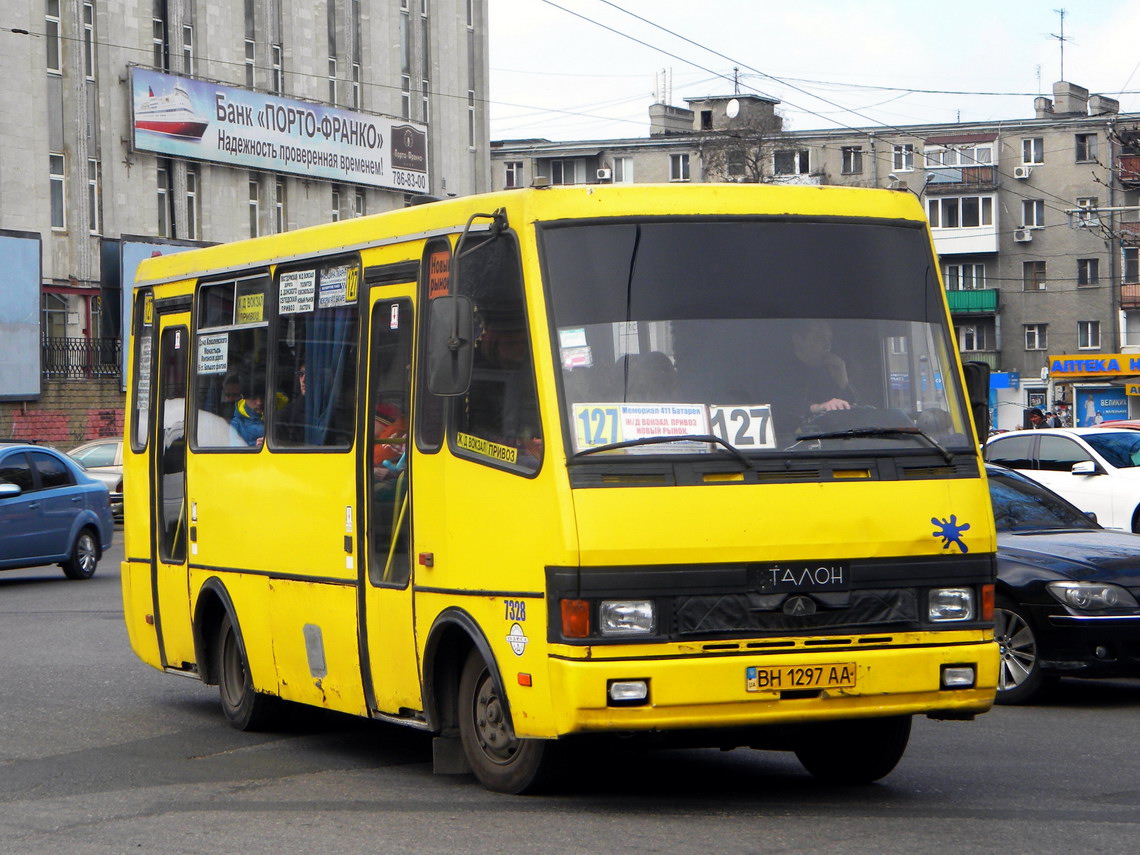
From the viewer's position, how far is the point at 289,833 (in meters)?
7.30

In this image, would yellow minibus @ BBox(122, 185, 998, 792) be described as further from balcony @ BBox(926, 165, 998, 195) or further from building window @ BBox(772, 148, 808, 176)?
balcony @ BBox(926, 165, 998, 195)

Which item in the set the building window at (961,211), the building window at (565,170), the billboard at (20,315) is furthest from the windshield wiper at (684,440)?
the building window at (565,170)

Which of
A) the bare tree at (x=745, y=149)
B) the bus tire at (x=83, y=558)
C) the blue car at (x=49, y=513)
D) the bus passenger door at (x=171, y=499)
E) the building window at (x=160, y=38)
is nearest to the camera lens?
the bus passenger door at (x=171, y=499)

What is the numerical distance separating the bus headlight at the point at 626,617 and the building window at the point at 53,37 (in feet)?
138

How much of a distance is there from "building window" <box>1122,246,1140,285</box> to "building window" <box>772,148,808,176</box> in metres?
15.7

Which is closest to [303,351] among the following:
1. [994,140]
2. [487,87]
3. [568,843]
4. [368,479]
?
[368,479]

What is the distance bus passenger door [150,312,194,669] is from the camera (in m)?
11.2

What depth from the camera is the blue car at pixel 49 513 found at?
21.2 meters

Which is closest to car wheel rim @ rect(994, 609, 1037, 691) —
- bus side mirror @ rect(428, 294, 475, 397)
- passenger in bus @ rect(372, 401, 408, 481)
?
passenger in bus @ rect(372, 401, 408, 481)

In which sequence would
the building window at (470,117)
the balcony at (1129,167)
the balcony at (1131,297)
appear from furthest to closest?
1. the balcony at (1131,297)
2. the balcony at (1129,167)
3. the building window at (470,117)

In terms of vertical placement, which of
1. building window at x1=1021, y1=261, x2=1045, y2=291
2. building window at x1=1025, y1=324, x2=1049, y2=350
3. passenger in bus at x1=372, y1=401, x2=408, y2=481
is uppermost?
building window at x1=1021, y1=261, x2=1045, y2=291

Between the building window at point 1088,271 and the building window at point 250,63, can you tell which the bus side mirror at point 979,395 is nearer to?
the building window at point 250,63

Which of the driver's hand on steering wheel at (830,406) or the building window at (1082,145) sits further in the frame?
the building window at (1082,145)

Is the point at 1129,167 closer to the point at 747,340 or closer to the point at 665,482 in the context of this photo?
the point at 747,340
